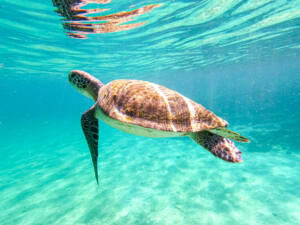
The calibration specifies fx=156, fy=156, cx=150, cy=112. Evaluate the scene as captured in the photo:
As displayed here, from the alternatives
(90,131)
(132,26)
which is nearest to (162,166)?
(90,131)

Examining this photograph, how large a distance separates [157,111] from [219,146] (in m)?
1.22

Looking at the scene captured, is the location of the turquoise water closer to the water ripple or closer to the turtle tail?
the water ripple

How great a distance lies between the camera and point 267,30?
14.9 metres

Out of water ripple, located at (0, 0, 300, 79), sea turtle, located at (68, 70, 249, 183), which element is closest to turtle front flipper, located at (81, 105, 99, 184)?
sea turtle, located at (68, 70, 249, 183)

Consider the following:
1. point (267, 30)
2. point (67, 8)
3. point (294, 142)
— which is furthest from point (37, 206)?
point (267, 30)

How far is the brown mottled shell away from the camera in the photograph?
7.97ft

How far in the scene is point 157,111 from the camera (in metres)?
2.50

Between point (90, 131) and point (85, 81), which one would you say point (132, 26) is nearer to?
point (85, 81)

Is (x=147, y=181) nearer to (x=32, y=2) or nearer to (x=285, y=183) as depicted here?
(x=285, y=183)

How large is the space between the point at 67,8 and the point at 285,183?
45.2ft

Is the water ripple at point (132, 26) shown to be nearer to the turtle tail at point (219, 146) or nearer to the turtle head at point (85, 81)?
the turtle head at point (85, 81)

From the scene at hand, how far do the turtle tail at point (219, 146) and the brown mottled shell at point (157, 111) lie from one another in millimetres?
404

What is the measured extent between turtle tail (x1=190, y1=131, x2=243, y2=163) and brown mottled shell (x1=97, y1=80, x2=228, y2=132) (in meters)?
0.40

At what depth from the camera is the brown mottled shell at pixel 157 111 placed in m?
2.43
